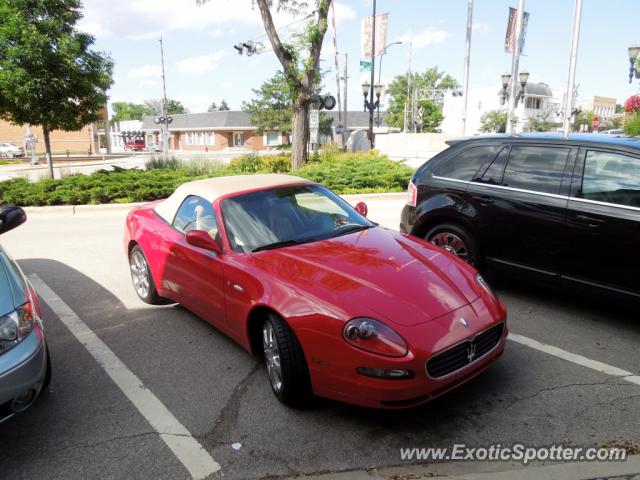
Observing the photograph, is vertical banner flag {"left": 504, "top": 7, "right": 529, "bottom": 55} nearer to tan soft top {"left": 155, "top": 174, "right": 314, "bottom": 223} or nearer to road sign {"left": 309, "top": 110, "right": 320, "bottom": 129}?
road sign {"left": 309, "top": 110, "right": 320, "bottom": 129}

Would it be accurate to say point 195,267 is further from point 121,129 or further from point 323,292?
point 121,129

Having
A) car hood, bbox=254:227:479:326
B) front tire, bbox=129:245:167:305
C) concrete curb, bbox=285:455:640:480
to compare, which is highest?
car hood, bbox=254:227:479:326

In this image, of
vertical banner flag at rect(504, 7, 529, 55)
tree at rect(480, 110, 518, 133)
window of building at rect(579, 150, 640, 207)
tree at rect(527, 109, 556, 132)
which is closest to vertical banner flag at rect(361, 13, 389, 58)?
vertical banner flag at rect(504, 7, 529, 55)

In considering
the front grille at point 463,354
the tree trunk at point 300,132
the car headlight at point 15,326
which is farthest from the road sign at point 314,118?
the car headlight at point 15,326

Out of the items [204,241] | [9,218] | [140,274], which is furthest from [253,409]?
[140,274]

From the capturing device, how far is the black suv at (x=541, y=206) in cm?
424

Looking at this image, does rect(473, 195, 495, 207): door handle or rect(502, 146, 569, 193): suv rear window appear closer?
rect(502, 146, 569, 193): suv rear window

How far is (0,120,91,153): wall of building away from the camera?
57.6 metres

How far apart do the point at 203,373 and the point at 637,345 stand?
355cm

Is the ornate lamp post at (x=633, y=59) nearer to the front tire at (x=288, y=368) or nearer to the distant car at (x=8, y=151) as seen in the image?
the front tire at (x=288, y=368)

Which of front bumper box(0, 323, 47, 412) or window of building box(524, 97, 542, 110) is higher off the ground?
window of building box(524, 97, 542, 110)

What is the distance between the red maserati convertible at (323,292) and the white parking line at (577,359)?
3.21ft

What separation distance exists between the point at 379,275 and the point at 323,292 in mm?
449

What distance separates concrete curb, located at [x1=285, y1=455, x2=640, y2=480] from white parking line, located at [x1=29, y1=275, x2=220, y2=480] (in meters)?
0.55
